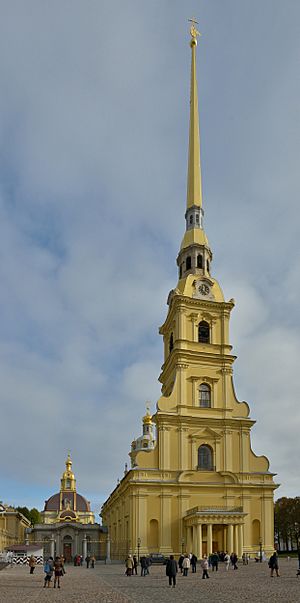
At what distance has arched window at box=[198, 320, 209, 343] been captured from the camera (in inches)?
2263

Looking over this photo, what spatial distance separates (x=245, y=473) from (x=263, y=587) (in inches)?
1162

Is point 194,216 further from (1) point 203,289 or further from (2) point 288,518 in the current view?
(2) point 288,518

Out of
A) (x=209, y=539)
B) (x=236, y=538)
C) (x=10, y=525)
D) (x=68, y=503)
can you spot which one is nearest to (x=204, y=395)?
(x=236, y=538)

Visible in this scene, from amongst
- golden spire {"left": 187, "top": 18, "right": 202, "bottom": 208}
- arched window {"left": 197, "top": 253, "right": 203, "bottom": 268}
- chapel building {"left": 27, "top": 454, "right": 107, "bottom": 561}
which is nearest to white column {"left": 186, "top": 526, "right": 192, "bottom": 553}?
chapel building {"left": 27, "top": 454, "right": 107, "bottom": 561}

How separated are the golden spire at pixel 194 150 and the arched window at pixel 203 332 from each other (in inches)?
557

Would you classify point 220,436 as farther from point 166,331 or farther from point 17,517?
point 17,517

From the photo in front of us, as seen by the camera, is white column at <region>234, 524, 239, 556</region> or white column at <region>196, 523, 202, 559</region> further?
white column at <region>234, 524, 239, 556</region>

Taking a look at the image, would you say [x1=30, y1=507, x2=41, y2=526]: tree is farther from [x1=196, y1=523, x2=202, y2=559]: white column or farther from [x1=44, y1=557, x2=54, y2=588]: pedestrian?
[x1=44, y1=557, x2=54, y2=588]: pedestrian

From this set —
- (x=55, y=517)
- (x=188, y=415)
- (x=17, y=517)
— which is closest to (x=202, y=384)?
(x=188, y=415)

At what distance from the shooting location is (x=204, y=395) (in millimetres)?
55469

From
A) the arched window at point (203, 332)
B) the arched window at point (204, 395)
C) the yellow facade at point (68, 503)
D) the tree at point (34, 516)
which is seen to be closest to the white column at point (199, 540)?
the arched window at point (204, 395)

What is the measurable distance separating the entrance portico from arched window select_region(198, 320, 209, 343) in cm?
1499

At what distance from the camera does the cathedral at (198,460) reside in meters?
49.8

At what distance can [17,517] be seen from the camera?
97188mm
